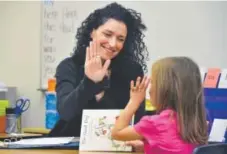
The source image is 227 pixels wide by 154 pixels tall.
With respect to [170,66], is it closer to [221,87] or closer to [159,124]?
[159,124]

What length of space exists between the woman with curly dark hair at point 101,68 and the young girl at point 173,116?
1.00ft

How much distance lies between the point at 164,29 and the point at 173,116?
77.3 inches

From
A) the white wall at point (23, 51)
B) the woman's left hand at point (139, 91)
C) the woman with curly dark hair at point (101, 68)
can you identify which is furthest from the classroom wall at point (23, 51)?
the woman's left hand at point (139, 91)

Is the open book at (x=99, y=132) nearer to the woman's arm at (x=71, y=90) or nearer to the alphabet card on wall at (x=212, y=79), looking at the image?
A: the woman's arm at (x=71, y=90)

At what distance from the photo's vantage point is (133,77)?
2.04m

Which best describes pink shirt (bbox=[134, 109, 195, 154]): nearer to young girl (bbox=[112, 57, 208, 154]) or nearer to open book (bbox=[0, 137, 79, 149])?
young girl (bbox=[112, 57, 208, 154])

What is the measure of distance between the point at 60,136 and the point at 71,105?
229 mm

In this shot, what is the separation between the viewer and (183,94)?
1.42 meters

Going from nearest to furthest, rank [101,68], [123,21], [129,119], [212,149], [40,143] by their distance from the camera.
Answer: [212,149] → [129,119] → [40,143] → [101,68] → [123,21]

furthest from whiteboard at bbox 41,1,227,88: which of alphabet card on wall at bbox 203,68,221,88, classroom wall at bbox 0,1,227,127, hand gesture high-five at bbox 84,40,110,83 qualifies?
hand gesture high-five at bbox 84,40,110,83

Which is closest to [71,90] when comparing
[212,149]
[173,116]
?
[173,116]

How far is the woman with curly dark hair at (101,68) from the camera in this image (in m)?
1.74

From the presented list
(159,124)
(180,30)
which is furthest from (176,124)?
(180,30)

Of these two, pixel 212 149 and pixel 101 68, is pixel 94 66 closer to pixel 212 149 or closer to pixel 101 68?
pixel 101 68
